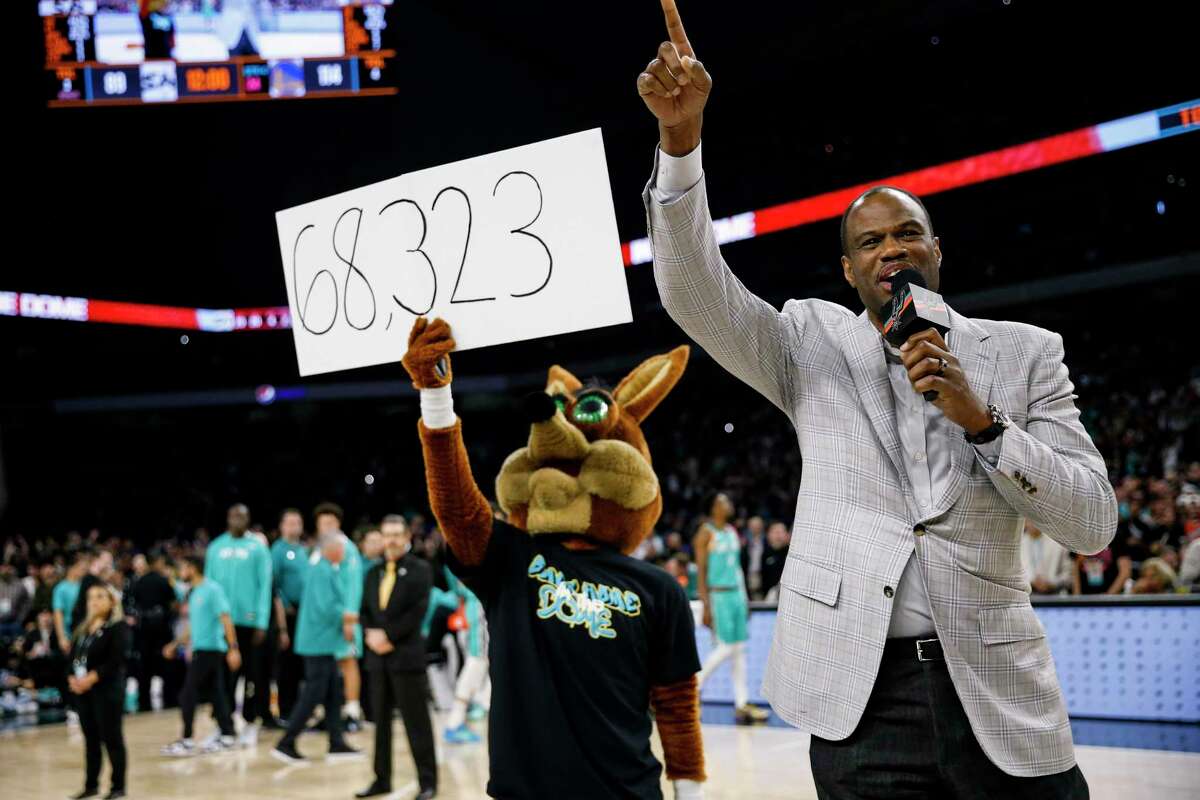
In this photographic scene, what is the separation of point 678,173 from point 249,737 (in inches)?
357

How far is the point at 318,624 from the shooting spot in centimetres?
827

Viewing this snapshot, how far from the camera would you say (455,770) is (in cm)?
737

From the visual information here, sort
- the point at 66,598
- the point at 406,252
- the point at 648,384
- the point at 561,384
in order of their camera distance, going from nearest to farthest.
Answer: the point at 406,252 < the point at 648,384 < the point at 561,384 < the point at 66,598

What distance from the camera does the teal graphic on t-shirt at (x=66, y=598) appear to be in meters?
10.9

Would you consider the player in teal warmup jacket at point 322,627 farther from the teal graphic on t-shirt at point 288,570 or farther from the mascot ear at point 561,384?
the mascot ear at point 561,384

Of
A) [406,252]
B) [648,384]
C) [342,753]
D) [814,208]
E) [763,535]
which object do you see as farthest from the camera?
[814,208]

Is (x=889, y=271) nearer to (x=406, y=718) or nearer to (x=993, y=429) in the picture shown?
(x=993, y=429)

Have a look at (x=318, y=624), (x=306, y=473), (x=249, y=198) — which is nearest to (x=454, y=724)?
(x=318, y=624)

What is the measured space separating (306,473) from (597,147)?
26037 mm

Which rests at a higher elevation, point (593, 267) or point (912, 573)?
point (593, 267)

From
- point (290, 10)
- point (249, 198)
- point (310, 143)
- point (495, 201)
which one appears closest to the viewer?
point (495, 201)

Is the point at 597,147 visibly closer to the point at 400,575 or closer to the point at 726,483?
the point at 400,575

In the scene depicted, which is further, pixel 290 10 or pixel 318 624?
pixel 290 10


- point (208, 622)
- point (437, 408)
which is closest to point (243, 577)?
point (208, 622)
